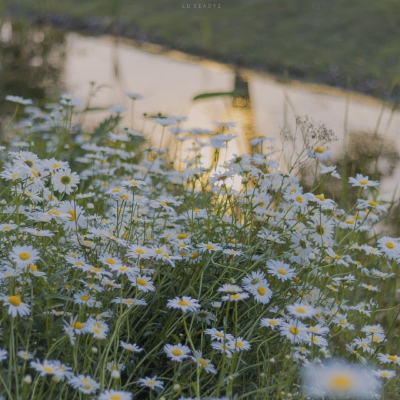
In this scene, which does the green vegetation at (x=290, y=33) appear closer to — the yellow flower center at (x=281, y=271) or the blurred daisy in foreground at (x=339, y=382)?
the yellow flower center at (x=281, y=271)

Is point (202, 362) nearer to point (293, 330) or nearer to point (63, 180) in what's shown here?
point (293, 330)

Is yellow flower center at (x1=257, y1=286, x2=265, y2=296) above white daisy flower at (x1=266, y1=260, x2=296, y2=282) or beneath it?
beneath

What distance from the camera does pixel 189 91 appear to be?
6.13 metres

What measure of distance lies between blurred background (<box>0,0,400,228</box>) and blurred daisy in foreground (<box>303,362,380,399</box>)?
91.6 inches

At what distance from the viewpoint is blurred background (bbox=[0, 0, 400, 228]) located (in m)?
5.21

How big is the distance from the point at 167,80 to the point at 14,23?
9.58 ft

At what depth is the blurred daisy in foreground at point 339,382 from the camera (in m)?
1.25

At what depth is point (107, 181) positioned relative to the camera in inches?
104

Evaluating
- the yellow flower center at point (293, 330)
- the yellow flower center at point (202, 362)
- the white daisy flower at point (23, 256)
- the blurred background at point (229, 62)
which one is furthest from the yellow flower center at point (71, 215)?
the blurred background at point (229, 62)

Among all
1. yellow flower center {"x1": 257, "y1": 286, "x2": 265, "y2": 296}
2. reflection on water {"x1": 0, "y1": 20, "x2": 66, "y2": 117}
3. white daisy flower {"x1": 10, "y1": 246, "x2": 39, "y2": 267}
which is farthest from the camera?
reflection on water {"x1": 0, "y1": 20, "x2": 66, "y2": 117}

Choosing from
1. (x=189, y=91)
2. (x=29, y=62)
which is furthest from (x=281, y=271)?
(x=29, y=62)

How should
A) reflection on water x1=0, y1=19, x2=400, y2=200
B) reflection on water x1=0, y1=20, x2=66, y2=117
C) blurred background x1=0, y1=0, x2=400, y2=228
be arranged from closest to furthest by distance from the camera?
reflection on water x1=0, y1=19, x2=400, y2=200, blurred background x1=0, y1=0, x2=400, y2=228, reflection on water x1=0, y1=20, x2=66, y2=117

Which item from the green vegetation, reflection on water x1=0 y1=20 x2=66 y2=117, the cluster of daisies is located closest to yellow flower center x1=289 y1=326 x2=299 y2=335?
the cluster of daisies

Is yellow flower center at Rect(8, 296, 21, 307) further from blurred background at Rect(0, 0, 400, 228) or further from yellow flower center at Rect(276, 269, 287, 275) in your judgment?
blurred background at Rect(0, 0, 400, 228)
